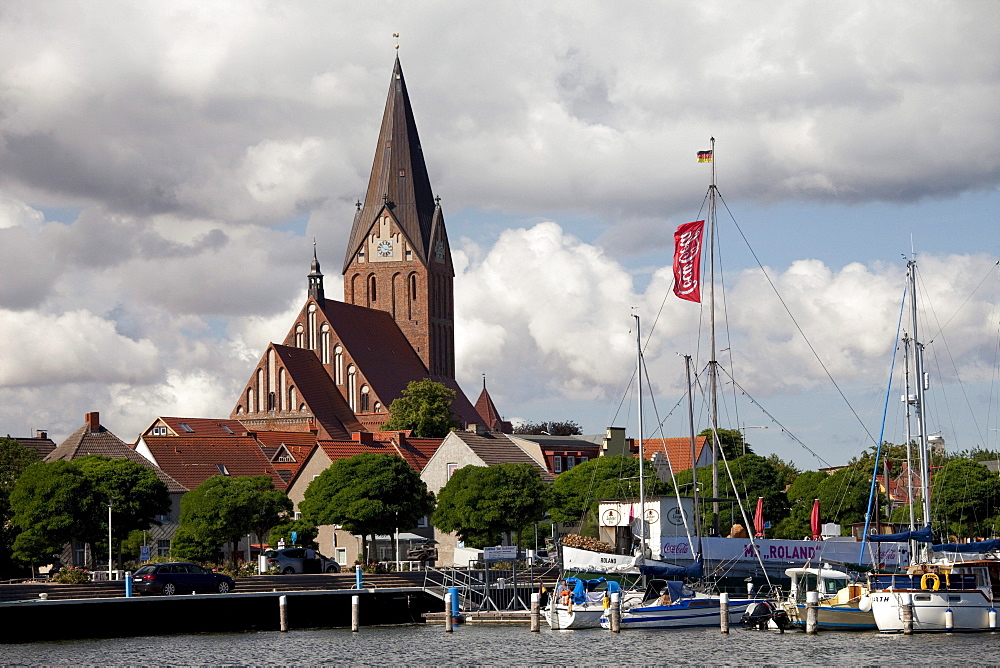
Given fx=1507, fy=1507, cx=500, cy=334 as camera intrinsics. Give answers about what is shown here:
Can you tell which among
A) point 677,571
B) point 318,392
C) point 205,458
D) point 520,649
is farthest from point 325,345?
point 520,649

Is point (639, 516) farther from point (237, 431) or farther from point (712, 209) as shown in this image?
point (237, 431)

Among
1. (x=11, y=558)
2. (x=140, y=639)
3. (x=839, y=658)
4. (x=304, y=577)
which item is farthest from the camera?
(x=11, y=558)

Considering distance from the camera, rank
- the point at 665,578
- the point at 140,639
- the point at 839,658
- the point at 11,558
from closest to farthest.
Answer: the point at 839,658 → the point at 140,639 → the point at 665,578 → the point at 11,558

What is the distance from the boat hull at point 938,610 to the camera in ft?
169

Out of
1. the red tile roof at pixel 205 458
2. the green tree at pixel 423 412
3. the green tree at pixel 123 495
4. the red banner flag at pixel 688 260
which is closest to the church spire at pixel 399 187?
the green tree at pixel 423 412

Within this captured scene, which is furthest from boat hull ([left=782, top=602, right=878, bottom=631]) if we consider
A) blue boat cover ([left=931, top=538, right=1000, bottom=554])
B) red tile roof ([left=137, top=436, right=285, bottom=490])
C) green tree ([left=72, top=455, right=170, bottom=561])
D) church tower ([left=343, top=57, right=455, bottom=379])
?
church tower ([left=343, top=57, right=455, bottom=379])

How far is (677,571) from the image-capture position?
60062 millimetres

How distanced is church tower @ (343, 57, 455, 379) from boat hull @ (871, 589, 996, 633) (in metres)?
122

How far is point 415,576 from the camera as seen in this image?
68.8 metres

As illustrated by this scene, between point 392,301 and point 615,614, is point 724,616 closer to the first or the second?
point 615,614

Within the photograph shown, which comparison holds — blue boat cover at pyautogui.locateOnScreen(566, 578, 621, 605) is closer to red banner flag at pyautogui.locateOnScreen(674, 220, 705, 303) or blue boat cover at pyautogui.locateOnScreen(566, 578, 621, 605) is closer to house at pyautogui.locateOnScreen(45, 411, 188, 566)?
red banner flag at pyautogui.locateOnScreen(674, 220, 705, 303)

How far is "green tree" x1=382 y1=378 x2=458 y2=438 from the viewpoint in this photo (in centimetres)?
14050

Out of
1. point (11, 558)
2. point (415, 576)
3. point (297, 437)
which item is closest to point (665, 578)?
point (415, 576)

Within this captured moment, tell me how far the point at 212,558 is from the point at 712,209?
103 feet
